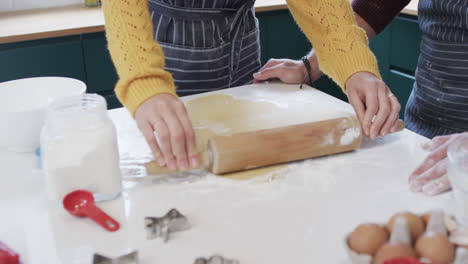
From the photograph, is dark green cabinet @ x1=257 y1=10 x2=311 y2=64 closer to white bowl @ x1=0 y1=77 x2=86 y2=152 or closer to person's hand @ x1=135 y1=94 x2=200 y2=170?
white bowl @ x1=0 y1=77 x2=86 y2=152

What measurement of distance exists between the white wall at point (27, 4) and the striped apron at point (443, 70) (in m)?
1.82

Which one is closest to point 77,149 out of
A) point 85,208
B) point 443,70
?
point 85,208

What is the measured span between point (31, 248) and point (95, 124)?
0.63ft

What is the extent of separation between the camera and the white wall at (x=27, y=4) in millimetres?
2494

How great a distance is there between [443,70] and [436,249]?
0.83 metres

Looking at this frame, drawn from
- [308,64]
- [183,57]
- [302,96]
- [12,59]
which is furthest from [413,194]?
[12,59]

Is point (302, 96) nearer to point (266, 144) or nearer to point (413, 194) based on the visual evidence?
point (266, 144)

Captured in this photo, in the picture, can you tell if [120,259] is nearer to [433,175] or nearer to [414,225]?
[414,225]

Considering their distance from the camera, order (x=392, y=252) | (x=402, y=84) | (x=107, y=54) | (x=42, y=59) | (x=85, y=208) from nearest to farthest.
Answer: (x=392, y=252) → (x=85, y=208) → (x=42, y=59) → (x=107, y=54) → (x=402, y=84)

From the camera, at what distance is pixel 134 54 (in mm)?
917

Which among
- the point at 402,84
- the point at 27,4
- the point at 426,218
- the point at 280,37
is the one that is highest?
the point at 426,218

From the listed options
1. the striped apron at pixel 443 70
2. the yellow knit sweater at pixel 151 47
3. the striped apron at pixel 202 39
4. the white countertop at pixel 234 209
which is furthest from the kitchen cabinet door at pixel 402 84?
the white countertop at pixel 234 209

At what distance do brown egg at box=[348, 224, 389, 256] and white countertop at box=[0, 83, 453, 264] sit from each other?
0.09 m

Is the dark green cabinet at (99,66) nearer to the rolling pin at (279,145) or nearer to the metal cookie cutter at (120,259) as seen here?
the rolling pin at (279,145)
